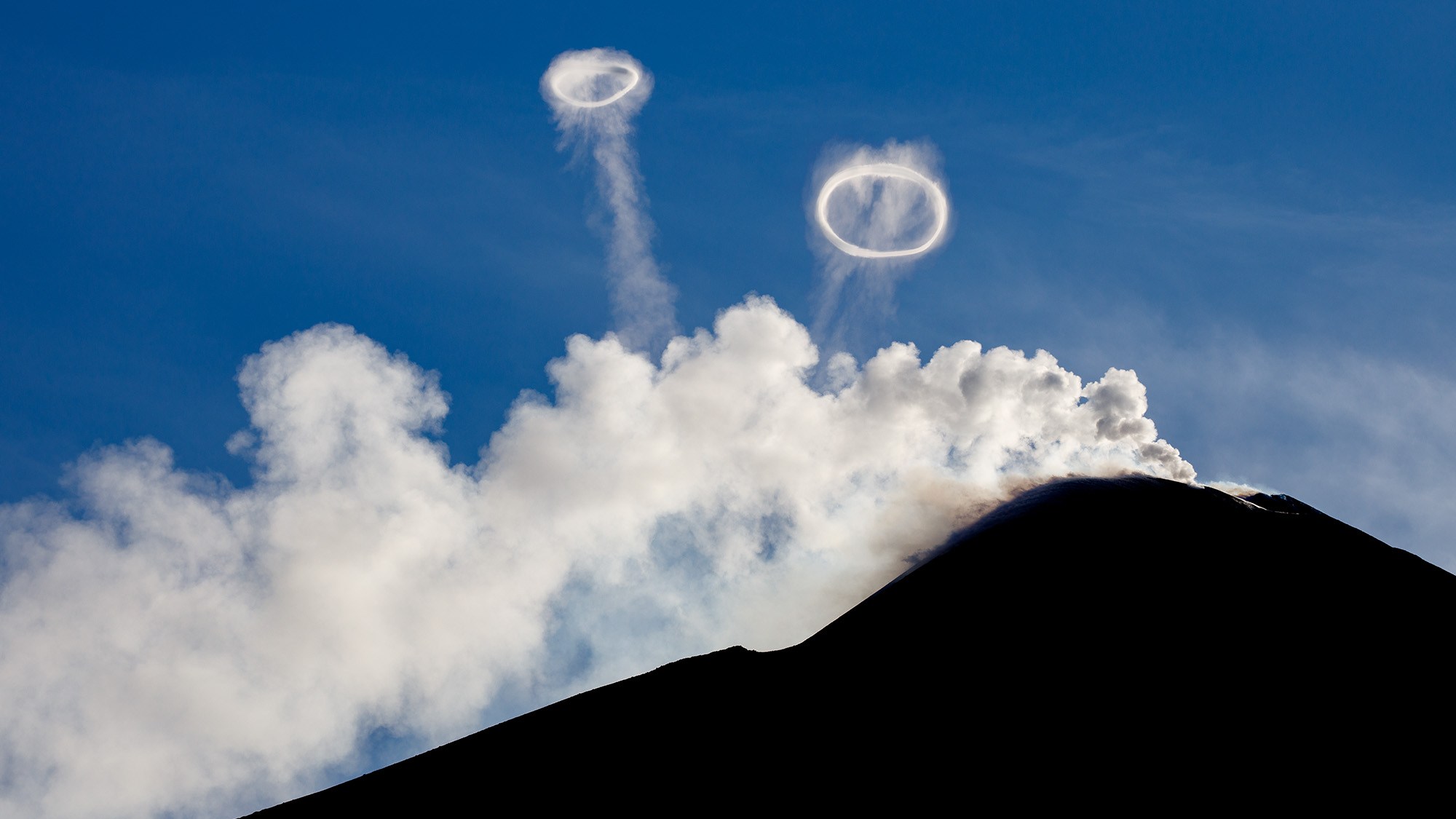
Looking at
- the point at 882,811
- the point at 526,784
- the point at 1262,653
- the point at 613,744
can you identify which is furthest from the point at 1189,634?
the point at 526,784

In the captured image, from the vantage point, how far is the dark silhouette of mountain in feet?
57.0

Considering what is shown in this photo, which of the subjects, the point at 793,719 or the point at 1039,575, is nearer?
the point at 793,719

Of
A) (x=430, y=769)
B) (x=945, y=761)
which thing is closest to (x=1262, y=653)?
(x=945, y=761)

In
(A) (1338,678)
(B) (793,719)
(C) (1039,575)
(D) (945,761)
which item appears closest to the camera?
(D) (945,761)

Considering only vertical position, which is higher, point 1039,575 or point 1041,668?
point 1039,575

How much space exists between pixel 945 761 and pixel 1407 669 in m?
13.1

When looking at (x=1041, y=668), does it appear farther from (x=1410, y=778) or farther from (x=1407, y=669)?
(x=1407, y=669)

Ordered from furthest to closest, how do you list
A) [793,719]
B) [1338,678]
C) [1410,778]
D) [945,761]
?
[793,719]
[1338,678]
[945,761]
[1410,778]

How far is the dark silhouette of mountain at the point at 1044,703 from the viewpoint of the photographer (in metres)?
17.4

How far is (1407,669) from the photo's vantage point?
20297mm

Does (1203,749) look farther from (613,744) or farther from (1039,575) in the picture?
(613,744)

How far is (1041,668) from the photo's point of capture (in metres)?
21.0

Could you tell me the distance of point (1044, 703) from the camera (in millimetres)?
19656

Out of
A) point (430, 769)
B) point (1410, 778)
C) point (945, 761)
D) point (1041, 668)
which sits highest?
point (430, 769)
